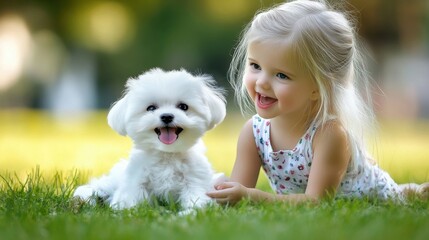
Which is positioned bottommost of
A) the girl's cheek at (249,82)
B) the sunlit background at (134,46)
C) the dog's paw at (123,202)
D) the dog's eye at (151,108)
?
the dog's paw at (123,202)

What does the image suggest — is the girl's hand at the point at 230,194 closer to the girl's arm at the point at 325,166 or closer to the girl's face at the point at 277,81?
the girl's arm at the point at 325,166

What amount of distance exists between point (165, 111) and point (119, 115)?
347mm

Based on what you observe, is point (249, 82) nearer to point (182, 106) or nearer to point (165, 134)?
point (182, 106)

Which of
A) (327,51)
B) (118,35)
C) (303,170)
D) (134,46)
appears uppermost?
(118,35)

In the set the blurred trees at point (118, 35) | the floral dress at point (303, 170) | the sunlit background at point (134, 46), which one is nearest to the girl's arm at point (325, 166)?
the floral dress at point (303, 170)

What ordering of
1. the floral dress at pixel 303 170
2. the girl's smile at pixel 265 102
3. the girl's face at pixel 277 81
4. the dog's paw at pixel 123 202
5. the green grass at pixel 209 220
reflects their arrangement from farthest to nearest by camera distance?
the floral dress at pixel 303 170 < the girl's smile at pixel 265 102 < the girl's face at pixel 277 81 < the dog's paw at pixel 123 202 < the green grass at pixel 209 220

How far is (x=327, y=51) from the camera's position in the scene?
4406mm

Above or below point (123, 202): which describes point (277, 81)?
above

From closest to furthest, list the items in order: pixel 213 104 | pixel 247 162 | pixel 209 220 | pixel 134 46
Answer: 1. pixel 209 220
2. pixel 213 104
3. pixel 247 162
4. pixel 134 46

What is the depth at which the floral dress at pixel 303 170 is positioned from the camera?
4594mm

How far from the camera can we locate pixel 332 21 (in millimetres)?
4461

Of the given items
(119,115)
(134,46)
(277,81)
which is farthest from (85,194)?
(134,46)

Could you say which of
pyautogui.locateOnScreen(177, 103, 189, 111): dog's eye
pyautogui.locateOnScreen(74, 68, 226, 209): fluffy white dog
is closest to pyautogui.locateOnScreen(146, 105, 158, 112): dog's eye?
pyautogui.locateOnScreen(74, 68, 226, 209): fluffy white dog

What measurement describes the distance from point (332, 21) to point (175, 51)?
73.2ft
